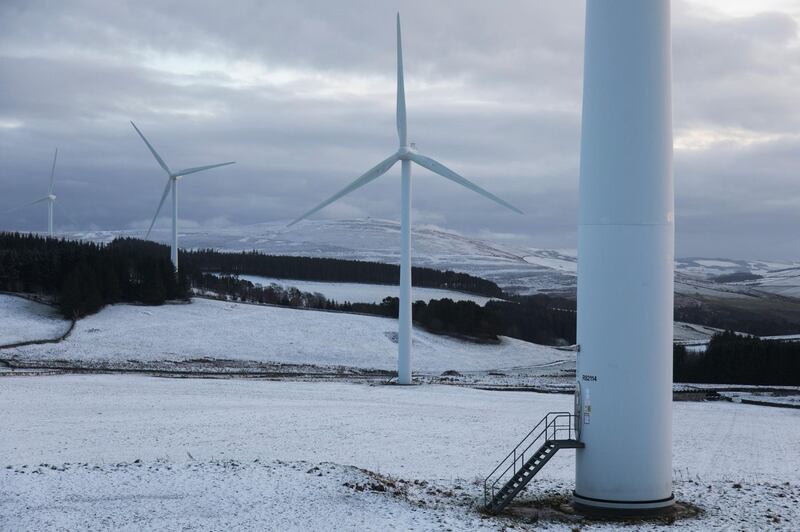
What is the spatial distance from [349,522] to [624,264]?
34.2 feet

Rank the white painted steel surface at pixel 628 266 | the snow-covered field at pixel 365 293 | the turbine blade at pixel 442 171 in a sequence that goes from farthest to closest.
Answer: the snow-covered field at pixel 365 293, the turbine blade at pixel 442 171, the white painted steel surface at pixel 628 266

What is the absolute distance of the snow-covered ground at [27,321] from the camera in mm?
87713

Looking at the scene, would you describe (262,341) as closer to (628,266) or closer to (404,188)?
(404,188)

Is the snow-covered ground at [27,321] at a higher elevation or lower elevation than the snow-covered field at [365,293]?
lower

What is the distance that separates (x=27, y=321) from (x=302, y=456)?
6878cm

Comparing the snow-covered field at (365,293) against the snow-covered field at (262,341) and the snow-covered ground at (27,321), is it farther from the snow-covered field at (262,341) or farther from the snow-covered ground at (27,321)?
the snow-covered ground at (27,321)

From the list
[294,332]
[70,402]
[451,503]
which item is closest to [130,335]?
[294,332]

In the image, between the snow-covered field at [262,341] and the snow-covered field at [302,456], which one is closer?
the snow-covered field at [302,456]

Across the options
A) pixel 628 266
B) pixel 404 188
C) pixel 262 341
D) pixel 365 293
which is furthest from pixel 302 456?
pixel 365 293

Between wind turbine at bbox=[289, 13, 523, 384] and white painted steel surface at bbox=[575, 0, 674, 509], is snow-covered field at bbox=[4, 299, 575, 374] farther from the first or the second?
white painted steel surface at bbox=[575, 0, 674, 509]

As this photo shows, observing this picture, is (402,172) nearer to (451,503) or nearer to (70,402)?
(70,402)

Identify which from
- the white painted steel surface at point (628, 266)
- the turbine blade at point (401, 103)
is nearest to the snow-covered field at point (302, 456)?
the white painted steel surface at point (628, 266)

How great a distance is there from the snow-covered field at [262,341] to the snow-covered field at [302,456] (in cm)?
2478

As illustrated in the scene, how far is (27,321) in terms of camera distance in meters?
93.8
